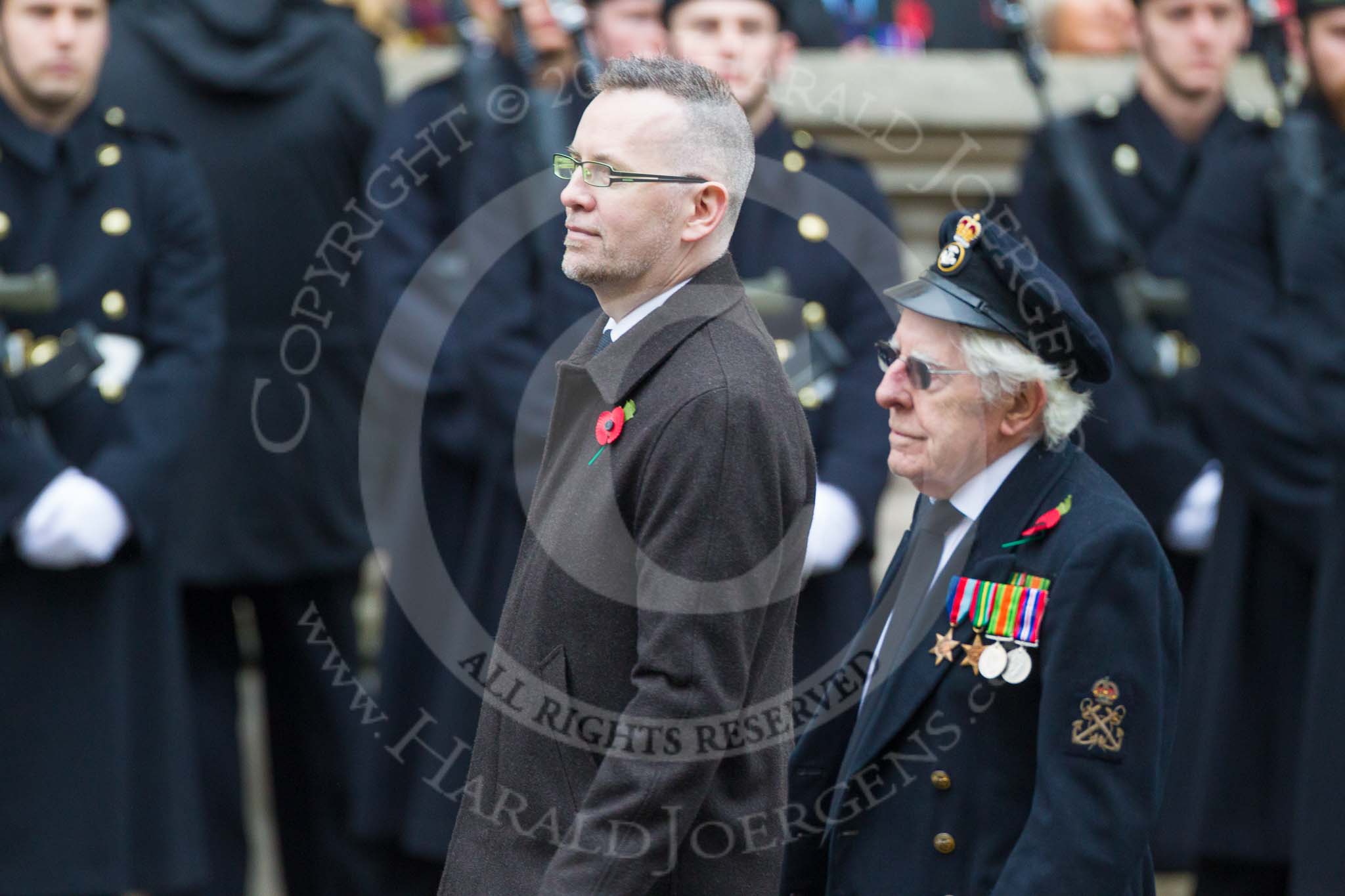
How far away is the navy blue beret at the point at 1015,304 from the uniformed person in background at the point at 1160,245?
87.1 inches

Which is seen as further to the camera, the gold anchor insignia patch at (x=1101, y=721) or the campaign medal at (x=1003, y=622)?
the campaign medal at (x=1003, y=622)

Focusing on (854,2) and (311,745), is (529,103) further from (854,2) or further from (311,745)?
(854,2)

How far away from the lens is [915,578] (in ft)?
9.27

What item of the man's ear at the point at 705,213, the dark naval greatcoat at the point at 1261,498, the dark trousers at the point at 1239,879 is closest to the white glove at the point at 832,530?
the dark naval greatcoat at the point at 1261,498

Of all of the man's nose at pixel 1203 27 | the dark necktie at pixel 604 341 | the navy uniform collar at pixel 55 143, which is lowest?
the dark necktie at pixel 604 341

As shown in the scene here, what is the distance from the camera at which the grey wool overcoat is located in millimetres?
2572

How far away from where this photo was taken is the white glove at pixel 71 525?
4473 millimetres

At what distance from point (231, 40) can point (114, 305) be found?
3.21 ft

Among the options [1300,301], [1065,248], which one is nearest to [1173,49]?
[1065,248]

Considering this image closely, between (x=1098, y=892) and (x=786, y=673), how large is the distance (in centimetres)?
52

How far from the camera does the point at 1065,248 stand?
5262 millimetres

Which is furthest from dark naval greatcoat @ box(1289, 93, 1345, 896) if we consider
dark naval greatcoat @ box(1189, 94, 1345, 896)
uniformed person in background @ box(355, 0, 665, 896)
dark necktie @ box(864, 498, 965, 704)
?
dark necktie @ box(864, 498, 965, 704)

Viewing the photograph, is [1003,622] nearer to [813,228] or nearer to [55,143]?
[813,228]

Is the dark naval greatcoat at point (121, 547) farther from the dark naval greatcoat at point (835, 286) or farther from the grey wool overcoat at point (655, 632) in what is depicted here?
the grey wool overcoat at point (655, 632)
